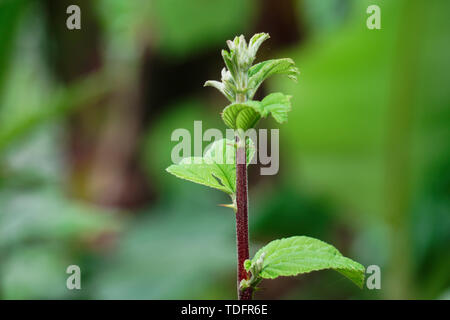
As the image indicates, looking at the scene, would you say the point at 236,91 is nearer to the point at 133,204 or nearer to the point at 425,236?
the point at 425,236

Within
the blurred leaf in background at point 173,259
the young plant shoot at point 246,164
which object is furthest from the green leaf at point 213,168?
the blurred leaf in background at point 173,259

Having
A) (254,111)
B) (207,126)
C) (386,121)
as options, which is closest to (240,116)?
(254,111)

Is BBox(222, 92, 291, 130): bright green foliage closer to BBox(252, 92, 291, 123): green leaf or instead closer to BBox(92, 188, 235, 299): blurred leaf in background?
BBox(252, 92, 291, 123): green leaf

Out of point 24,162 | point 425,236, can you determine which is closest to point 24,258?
point 24,162

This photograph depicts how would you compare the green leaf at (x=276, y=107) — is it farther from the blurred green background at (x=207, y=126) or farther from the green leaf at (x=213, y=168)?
the blurred green background at (x=207, y=126)

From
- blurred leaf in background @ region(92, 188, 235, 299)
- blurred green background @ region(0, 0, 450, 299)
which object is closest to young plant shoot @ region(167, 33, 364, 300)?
blurred green background @ region(0, 0, 450, 299)
